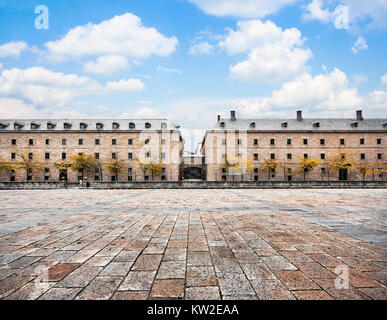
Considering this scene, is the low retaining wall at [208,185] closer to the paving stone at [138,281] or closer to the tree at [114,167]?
the tree at [114,167]

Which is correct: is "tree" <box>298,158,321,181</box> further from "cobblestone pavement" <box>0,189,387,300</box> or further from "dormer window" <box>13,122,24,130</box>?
"dormer window" <box>13,122,24,130</box>

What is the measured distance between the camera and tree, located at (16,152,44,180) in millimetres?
38719

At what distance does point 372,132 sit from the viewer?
3912 cm

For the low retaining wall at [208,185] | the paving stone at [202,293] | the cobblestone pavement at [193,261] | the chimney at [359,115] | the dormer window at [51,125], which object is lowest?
the low retaining wall at [208,185]

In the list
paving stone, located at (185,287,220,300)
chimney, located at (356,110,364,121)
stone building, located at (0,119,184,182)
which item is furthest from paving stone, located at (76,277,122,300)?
chimney, located at (356,110,364,121)

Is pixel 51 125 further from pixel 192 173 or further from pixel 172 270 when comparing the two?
pixel 172 270

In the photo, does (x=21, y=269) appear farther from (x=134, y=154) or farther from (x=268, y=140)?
(x=268, y=140)

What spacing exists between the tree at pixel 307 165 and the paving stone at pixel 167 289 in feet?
133

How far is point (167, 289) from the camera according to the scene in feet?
7.84

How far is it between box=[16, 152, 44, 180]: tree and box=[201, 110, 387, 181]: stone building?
31607 millimetres

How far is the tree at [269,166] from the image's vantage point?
125ft

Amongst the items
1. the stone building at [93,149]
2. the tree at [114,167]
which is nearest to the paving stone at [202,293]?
the stone building at [93,149]
